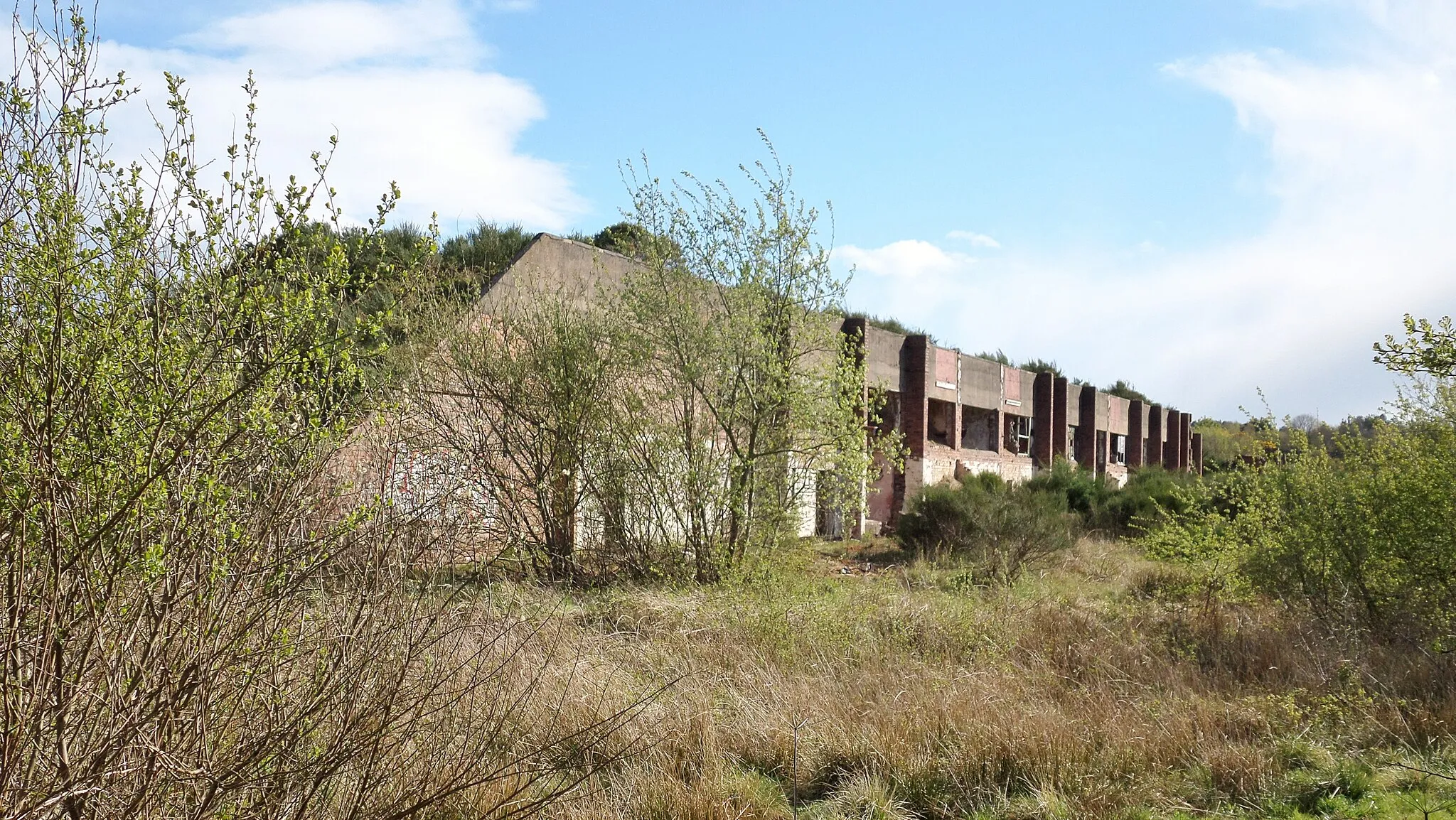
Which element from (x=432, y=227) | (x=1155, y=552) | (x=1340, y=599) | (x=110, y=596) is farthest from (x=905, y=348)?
(x=110, y=596)

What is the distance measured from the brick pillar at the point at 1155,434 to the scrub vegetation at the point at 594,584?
28.3 metres

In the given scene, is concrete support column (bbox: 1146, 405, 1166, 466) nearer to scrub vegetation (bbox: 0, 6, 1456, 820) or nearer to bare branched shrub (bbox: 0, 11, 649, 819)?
scrub vegetation (bbox: 0, 6, 1456, 820)

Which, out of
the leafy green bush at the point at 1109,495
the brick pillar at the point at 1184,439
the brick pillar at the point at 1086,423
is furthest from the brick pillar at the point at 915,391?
the brick pillar at the point at 1184,439

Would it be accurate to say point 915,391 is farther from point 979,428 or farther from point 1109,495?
point 979,428

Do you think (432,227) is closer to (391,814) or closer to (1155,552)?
(391,814)

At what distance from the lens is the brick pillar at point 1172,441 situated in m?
42.0

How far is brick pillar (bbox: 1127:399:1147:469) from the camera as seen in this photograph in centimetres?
3721

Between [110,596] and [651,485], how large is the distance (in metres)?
7.70

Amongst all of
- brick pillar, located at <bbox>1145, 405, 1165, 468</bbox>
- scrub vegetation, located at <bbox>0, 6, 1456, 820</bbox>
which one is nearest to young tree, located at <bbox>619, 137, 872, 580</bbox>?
scrub vegetation, located at <bbox>0, 6, 1456, 820</bbox>

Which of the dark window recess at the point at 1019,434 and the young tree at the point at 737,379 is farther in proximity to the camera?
the dark window recess at the point at 1019,434

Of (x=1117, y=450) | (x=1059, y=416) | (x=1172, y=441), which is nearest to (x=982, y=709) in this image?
(x=1059, y=416)

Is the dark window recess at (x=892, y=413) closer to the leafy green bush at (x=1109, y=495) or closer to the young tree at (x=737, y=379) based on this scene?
the leafy green bush at (x=1109, y=495)

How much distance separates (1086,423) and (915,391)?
1311 cm

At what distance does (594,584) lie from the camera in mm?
10523
